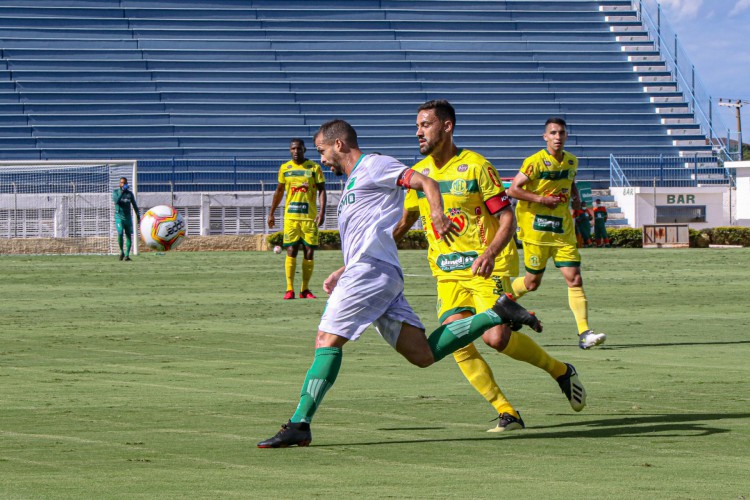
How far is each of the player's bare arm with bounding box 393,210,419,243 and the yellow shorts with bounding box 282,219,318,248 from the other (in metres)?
10.9

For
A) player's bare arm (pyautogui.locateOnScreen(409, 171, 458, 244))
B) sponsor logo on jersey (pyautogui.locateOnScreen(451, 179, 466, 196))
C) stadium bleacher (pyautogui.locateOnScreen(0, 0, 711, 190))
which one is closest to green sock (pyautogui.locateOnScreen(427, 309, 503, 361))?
player's bare arm (pyautogui.locateOnScreen(409, 171, 458, 244))

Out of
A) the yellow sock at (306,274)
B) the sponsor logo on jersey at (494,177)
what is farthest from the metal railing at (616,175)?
the sponsor logo on jersey at (494,177)

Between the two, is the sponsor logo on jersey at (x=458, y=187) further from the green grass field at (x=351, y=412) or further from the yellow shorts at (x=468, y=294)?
the green grass field at (x=351, y=412)

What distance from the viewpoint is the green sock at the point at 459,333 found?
6.94 metres

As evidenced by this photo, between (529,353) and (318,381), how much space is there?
154 centimetres

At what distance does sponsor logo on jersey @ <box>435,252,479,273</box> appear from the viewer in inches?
308

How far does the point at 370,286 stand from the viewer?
665 cm

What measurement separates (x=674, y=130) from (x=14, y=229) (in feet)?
88.8

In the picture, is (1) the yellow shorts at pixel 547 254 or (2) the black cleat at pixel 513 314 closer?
(2) the black cleat at pixel 513 314

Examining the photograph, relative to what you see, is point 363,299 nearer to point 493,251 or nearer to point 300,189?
point 493,251

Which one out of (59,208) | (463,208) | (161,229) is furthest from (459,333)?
(59,208)

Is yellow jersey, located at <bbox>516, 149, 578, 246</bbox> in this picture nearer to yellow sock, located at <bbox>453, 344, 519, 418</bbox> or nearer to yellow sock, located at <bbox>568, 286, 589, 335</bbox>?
yellow sock, located at <bbox>568, 286, 589, 335</bbox>

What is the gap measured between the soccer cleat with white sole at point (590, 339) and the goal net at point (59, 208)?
2834 cm

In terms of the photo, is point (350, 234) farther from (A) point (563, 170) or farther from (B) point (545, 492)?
(A) point (563, 170)
